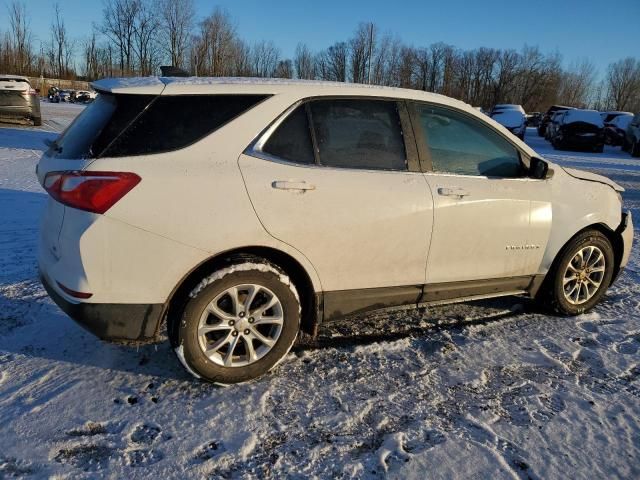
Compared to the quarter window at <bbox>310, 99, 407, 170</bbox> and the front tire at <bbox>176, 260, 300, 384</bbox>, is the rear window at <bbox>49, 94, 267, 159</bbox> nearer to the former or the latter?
the quarter window at <bbox>310, 99, 407, 170</bbox>

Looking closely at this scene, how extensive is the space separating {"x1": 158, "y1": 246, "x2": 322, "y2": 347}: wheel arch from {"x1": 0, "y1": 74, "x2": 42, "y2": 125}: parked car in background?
17.9 m

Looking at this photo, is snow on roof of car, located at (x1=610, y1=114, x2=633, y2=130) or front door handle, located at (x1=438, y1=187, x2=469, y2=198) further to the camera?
snow on roof of car, located at (x1=610, y1=114, x2=633, y2=130)

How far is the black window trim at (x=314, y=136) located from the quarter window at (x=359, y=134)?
21 millimetres

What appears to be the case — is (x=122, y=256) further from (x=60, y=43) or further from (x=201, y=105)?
(x=60, y=43)

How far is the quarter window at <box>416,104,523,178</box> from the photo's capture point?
3627 millimetres

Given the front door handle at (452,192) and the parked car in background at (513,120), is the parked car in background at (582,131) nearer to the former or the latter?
the parked car in background at (513,120)

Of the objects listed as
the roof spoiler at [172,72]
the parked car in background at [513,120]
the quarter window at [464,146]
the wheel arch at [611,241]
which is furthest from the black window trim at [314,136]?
the parked car in background at [513,120]

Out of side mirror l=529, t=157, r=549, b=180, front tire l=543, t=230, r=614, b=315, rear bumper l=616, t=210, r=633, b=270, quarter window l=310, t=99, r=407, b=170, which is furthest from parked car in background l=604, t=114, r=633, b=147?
quarter window l=310, t=99, r=407, b=170

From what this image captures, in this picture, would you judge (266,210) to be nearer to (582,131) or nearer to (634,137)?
(634,137)

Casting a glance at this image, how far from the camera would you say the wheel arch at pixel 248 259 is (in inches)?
117

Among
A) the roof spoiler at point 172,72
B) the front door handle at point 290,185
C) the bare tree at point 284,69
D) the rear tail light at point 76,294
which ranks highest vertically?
the bare tree at point 284,69

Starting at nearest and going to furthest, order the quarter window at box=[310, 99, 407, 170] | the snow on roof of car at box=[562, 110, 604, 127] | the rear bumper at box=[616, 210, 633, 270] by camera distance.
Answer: the quarter window at box=[310, 99, 407, 170] → the rear bumper at box=[616, 210, 633, 270] → the snow on roof of car at box=[562, 110, 604, 127]

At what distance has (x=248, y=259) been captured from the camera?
3039 millimetres

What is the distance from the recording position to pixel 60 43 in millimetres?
76562
